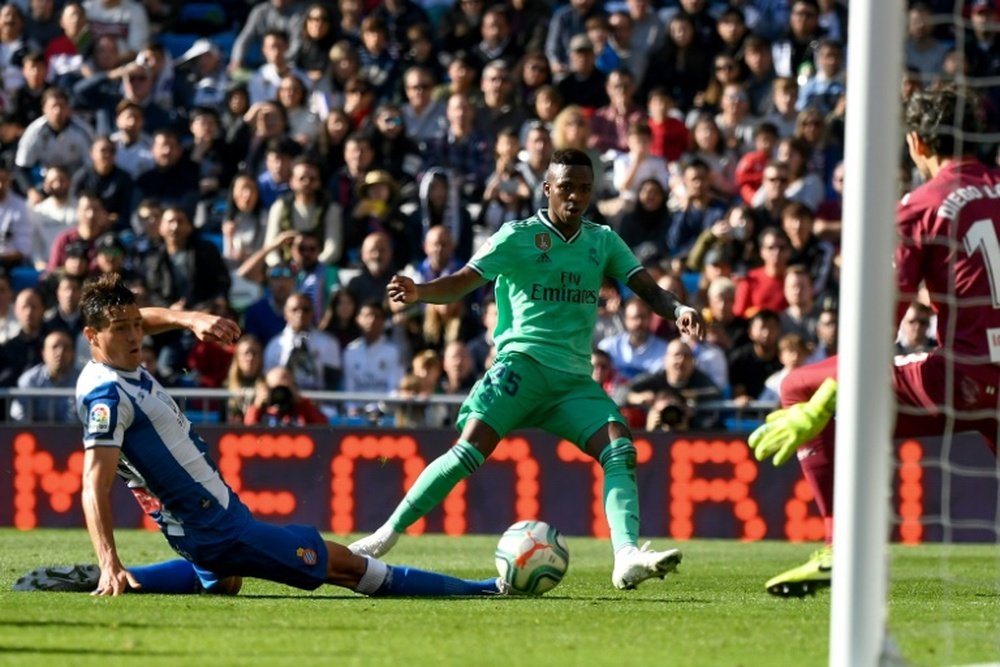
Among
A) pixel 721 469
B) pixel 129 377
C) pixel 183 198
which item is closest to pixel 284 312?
pixel 183 198

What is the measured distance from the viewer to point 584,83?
61.7 feet

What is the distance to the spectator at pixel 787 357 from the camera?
15359 millimetres

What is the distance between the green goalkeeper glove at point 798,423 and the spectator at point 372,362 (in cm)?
769

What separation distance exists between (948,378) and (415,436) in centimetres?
681

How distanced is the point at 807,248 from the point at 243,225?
5.14 metres

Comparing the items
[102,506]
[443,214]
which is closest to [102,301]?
[102,506]

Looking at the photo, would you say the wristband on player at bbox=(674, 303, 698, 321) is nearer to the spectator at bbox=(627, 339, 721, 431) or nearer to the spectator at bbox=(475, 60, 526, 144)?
the spectator at bbox=(627, 339, 721, 431)

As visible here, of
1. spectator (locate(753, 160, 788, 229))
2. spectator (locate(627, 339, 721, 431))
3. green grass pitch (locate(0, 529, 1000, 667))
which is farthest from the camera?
spectator (locate(753, 160, 788, 229))

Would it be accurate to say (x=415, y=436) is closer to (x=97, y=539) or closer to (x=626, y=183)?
(x=626, y=183)

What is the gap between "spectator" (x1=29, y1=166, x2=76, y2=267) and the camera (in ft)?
59.1

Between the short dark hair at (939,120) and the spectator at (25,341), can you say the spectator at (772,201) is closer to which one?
the spectator at (25,341)

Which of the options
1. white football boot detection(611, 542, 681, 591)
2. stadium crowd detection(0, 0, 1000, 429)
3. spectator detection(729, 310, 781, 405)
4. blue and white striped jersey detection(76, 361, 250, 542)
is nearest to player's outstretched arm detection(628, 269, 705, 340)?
white football boot detection(611, 542, 681, 591)

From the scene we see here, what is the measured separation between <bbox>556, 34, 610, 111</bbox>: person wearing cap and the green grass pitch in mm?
8973

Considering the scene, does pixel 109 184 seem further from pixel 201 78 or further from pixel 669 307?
pixel 669 307
